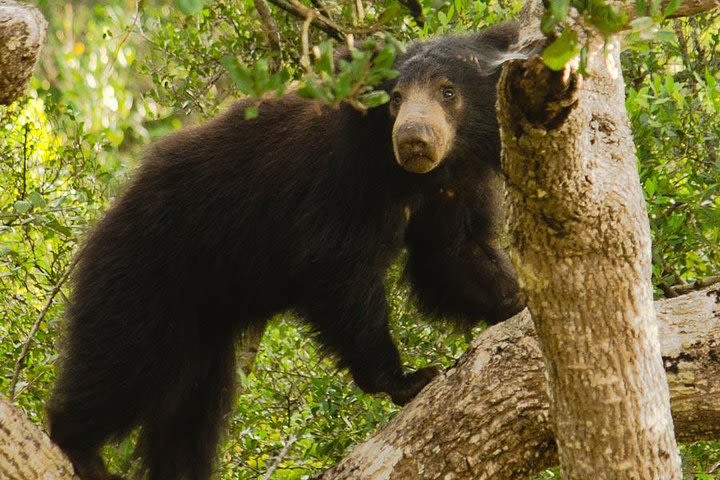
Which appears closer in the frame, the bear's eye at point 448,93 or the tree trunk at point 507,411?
the tree trunk at point 507,411

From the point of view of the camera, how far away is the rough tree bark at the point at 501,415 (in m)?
3.51

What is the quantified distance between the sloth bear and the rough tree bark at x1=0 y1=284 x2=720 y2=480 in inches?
37.4

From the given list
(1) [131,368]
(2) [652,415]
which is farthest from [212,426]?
(2) [652,415]

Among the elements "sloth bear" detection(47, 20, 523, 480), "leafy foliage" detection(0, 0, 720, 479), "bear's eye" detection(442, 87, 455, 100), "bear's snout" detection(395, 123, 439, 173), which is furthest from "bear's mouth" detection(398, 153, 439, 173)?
"bear's eye" detection(442, 87, 455, 100)

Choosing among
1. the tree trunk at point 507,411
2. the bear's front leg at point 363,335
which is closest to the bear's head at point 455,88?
the bear's front leg at point 363,335

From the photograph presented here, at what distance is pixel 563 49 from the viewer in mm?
1739

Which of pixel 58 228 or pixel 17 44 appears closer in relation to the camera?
pixel 17 44

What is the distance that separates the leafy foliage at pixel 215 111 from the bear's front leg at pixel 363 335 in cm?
19

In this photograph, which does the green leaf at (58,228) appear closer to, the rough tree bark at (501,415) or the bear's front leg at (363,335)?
the bear's front leg at (363,335)

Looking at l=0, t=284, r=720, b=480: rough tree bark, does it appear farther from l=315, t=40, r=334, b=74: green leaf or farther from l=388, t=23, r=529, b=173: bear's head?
l=315, t=40, r=334, b=74: green leaf

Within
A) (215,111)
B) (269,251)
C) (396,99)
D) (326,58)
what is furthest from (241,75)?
(215,111)

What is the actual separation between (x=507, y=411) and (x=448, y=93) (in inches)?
71.3

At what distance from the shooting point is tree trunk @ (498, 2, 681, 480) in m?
2.54

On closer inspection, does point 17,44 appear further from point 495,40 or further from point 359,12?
point 495,40
